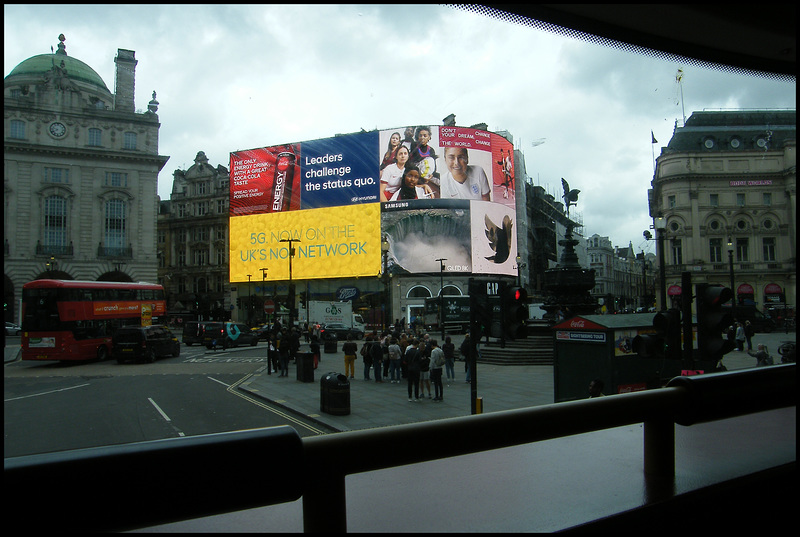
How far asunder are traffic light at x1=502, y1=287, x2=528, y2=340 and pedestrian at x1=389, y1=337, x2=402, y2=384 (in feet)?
32.1

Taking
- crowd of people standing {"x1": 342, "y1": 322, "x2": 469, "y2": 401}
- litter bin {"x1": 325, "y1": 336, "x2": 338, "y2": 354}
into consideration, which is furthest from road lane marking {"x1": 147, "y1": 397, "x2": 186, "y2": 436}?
litter bin {"x1": 325, "y1": 336, "x2": 338, "y2": 354}

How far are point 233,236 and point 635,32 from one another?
191 ft

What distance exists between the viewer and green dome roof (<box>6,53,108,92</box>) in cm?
228

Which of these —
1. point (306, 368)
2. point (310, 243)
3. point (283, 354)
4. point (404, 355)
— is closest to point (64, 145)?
point (404, 355)

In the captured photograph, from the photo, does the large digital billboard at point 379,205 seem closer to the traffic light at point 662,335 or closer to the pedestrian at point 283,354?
the pedestrian at point 283,354

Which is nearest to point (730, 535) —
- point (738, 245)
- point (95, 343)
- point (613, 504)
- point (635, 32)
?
point (613, 504)

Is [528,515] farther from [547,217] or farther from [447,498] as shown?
[547,217]

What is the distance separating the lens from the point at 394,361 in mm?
18094

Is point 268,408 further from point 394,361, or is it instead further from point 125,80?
point 125,80

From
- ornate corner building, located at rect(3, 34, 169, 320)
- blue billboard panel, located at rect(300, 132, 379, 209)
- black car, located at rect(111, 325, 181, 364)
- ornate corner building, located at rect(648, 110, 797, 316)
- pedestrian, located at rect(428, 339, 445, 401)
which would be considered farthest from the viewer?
blue billboard panel, located at rect(300, 132, 379, 209)

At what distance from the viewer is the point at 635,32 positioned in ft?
9.66

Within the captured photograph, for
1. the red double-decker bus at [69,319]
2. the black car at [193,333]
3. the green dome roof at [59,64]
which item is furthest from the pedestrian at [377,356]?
the black car at [193,333]

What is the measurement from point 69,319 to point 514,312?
20880mm

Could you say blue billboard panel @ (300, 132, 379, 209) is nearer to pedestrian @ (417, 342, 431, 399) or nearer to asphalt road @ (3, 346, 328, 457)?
asphalt road @ (3, 346, 328, 457)
